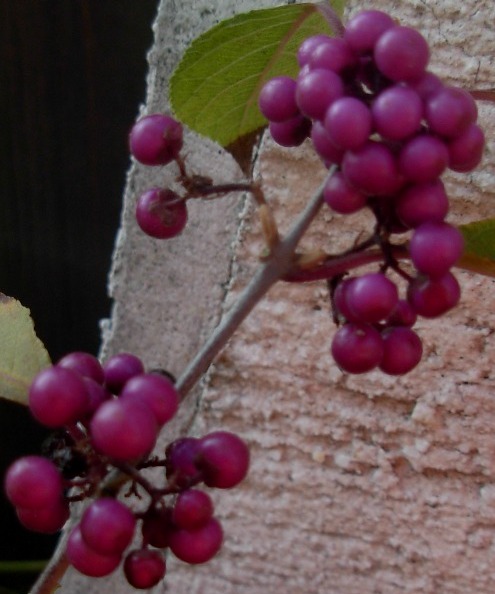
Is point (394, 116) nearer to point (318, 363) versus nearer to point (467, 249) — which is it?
point (467, 249)

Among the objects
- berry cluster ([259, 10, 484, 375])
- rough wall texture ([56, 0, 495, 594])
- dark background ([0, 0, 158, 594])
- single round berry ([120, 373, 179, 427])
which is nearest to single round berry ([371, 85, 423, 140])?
berry cluster ([259, 10, 484, 375])

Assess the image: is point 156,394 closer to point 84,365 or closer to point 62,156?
point 84,365

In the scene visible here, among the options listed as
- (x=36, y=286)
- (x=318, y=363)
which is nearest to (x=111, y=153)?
(x=36, y=286)

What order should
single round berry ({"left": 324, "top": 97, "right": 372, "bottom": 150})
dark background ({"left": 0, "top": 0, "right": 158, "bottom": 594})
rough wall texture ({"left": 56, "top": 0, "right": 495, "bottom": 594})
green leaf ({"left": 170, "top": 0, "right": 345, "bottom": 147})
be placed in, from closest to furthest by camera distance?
single round berry ({"left": 324, "top": 97, "right": 372, "bottom": 150}) → green leaf ({"left": 170, "top": 0, "right": 345, "bottom": 147}) → rough wall texture ({"left": 56, "top": 0, "right": 495, "bottom": 594}) → dark background ({"left": 0, "top": 0, "right": 158, "bottom": 594})

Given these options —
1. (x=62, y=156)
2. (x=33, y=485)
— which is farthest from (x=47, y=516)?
(x=62, y=156)

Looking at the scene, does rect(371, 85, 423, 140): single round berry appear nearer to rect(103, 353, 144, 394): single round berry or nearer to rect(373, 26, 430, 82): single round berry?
rect(373, 26, 430, 82): single round berry

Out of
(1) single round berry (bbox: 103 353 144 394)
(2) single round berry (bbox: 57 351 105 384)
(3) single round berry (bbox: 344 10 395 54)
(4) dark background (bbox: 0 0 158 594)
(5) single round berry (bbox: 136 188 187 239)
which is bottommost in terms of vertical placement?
(2) single round berry (bbox: 57 351 105 384)
